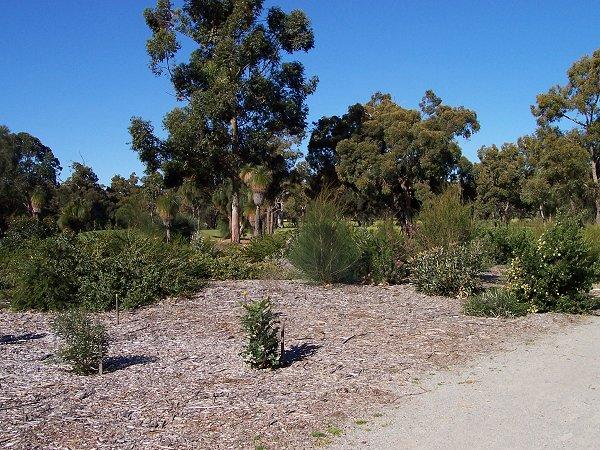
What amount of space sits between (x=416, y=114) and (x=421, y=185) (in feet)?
13.6

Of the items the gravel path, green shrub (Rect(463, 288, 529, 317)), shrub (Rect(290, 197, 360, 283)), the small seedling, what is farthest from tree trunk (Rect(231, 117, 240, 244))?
the small seedling

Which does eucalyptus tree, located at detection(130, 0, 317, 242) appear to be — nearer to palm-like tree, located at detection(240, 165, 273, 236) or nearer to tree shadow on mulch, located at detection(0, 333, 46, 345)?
palm-like tree, located at detection(240, 165, 273, 236)

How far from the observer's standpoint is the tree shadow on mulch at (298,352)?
7.26 meters

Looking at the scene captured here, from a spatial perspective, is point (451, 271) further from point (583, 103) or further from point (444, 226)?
point (583, 103)

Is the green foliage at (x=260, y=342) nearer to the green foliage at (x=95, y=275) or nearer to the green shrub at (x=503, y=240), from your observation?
the green foliage at (x=95, y=275)

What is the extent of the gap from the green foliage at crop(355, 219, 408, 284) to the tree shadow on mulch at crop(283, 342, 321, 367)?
216 inches

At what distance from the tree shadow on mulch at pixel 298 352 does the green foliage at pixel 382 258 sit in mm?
5499

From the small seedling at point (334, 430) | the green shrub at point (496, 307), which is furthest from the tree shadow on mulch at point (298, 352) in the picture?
the green shrub at point (496, 307)

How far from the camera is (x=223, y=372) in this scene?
6.81 m

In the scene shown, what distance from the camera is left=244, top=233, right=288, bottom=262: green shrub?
16172 mm

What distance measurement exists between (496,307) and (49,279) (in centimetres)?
748

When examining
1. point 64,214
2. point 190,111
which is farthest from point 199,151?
point 64,214

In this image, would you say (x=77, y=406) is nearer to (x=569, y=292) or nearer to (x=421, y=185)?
(x=569, y=292)

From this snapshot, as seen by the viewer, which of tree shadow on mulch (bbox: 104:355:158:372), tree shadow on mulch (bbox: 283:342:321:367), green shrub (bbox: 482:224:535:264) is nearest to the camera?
tree shadow on mulch (bbox: 104:355:158:372)
